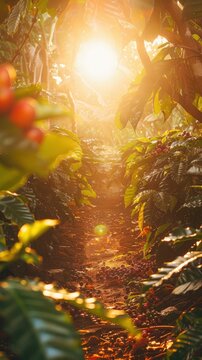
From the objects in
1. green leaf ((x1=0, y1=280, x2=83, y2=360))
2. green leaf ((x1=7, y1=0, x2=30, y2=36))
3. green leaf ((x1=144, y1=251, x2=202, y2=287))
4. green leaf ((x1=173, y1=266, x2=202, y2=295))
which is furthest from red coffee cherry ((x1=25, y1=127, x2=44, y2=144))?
green leaf ((x1=7, y1=0, x2=30, y2=36))

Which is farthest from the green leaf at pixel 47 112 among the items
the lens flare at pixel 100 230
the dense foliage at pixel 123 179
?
the lens flare at pixel 100 230

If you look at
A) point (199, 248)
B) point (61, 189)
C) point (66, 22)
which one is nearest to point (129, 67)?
point (61, 189)

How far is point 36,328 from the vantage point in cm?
56

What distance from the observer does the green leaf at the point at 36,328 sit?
1.74 feet

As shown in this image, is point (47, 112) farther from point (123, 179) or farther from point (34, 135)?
point (123, 179)

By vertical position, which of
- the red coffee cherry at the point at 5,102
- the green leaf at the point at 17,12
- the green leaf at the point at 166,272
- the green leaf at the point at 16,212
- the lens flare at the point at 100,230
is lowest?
the green leaf at the point at 166,272

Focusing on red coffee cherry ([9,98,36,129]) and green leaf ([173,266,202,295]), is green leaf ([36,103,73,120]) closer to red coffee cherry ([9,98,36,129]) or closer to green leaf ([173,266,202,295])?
red coffee cherry ([9,98,36,129])

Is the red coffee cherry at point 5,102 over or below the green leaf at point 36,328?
over

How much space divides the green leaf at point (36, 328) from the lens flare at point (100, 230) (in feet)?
19.3

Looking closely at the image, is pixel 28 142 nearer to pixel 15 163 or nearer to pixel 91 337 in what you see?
pixel 15 163

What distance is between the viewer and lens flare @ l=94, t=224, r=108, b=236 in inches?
257

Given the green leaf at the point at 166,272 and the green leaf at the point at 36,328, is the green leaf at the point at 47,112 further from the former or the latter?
the green leaf at the point at 166,272

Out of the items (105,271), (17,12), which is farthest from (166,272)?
(105,271)

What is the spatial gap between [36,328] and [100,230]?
6.18m
